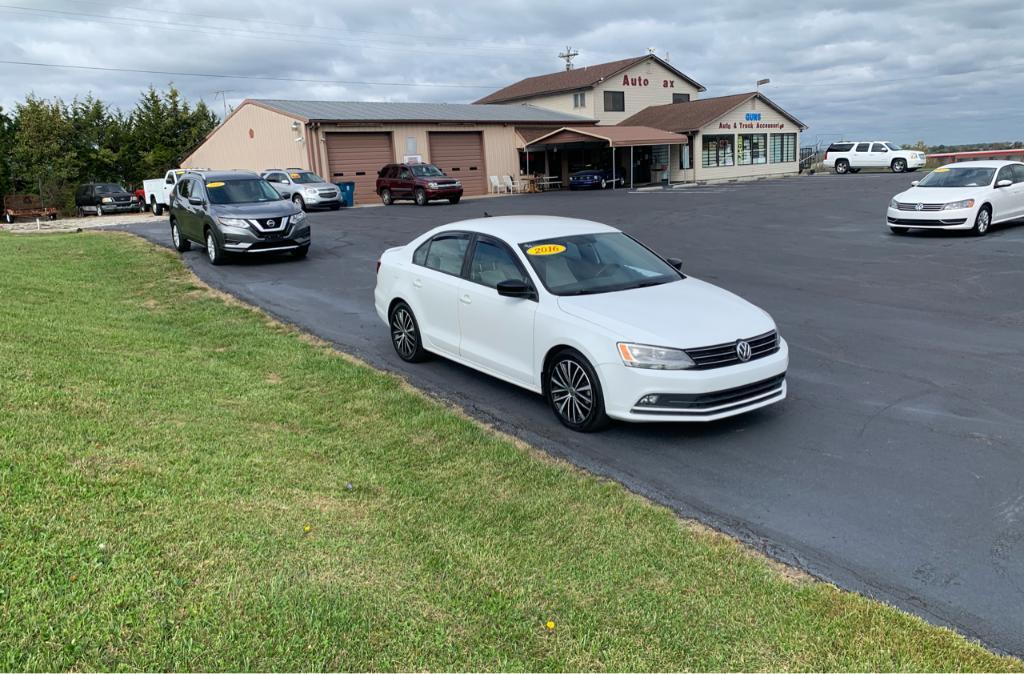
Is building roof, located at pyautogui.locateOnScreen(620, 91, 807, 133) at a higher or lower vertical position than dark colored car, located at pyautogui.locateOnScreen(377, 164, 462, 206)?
higher

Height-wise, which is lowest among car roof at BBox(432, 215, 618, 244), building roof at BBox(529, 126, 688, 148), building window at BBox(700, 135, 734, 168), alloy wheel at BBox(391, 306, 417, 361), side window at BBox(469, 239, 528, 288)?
alloy wheel at BBox(391, 306, 417, 361)

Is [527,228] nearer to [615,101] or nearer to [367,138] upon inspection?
[367,138]

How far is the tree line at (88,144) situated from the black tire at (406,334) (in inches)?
1721

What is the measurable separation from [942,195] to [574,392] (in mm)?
14467

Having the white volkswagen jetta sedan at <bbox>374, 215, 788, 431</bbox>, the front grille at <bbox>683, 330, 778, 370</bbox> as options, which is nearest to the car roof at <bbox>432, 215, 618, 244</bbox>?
the white volkswagen jetta sedan at <bbox>374, 215, 788, 431</bbox>

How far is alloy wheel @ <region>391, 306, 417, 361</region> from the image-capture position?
823 cm

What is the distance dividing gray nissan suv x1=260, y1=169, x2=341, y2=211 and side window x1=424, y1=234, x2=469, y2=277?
23.0 metres

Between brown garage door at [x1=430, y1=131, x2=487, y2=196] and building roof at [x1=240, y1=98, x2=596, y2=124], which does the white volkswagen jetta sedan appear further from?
brown garage door at [x1=430, y1=131, x2=487, y2=196]

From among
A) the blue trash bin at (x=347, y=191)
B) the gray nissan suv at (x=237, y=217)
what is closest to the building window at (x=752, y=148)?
the blue trash bin at (x=347, y=191)

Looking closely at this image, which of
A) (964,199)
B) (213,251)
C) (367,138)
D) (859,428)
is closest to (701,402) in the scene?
→ (859,428)

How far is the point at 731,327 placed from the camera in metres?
5.97

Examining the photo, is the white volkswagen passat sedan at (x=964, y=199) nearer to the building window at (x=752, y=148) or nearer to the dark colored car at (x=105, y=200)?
the building window at (x=752, y=148)

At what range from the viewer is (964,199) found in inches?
658

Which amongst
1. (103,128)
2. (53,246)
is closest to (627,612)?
(53,246)
